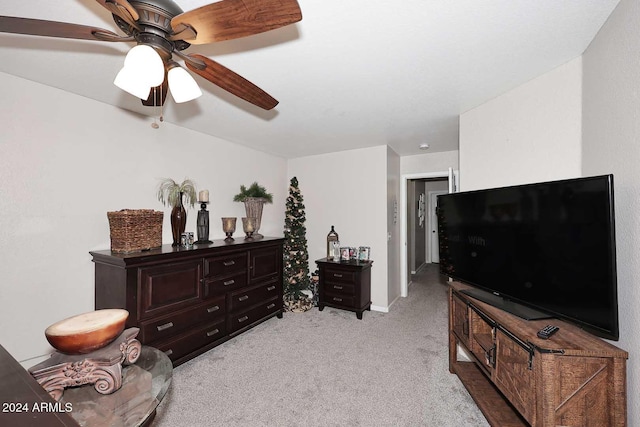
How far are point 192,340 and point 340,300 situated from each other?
1995mm

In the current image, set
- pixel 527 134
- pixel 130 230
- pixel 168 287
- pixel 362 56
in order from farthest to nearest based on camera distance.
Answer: pixel 168 287
pixel 130 230
pixel 527 134
pixel 362 56

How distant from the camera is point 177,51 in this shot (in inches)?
47.7

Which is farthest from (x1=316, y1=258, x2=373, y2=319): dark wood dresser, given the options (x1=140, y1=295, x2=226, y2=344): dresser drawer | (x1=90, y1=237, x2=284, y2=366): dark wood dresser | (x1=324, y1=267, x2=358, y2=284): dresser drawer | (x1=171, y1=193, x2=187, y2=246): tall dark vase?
(x1=171, y1=193, x2=187, y2=246): tall dark vase

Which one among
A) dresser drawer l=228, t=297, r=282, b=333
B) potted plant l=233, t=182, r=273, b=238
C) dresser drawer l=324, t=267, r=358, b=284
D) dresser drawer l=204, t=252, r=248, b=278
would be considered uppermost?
potted plant l=233, t=182, r=273, b=238

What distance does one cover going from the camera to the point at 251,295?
10.8ft

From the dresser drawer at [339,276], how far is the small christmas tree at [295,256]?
0.46 metres

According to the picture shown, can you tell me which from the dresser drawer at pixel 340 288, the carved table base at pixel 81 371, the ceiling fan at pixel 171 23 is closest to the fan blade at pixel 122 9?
the ceiling fan at pixel 171 23

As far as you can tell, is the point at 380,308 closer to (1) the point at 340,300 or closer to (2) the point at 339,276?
(1) the point at 340,300

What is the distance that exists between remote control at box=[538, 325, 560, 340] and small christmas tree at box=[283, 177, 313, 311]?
3.07 metres

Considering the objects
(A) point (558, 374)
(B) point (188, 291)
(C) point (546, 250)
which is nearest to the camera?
(A) point (558, 374)

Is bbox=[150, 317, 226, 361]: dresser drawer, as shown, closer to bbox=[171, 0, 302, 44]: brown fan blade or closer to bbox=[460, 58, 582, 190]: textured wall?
bbox=[171, 0, 302, 44]: brown fan blade

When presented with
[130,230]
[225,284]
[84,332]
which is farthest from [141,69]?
[225,284]

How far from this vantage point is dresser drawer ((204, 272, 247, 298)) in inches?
109

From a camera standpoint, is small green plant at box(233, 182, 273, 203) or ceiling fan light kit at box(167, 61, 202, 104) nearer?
ceiling fan light kit at box(167, 61, 202, 104)
